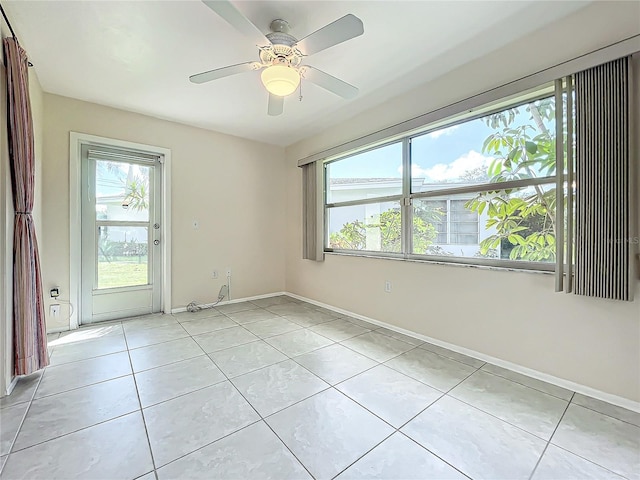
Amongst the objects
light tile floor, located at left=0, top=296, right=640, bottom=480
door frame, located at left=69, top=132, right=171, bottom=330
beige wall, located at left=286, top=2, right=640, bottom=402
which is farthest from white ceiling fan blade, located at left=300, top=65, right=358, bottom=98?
door frame, located at left=69, top=132, right=171, bottom=330

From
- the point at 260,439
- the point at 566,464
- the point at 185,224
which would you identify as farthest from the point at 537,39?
the point at 185,224

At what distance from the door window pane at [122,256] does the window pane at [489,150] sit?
11.0ft

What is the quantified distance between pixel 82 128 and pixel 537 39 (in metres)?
4.28

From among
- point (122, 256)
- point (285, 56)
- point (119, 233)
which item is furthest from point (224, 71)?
point (122, 256)

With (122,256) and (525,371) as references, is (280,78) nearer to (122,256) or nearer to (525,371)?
(525,371)

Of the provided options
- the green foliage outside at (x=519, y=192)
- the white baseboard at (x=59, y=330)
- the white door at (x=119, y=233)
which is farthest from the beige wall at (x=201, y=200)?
the green foliage outside at (x=519, y=192)

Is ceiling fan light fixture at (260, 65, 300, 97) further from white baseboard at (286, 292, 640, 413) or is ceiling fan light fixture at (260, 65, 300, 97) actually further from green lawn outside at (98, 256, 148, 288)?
green lawn outside at (98, 256, 148, 288)

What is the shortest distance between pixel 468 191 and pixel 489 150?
1.18 feet

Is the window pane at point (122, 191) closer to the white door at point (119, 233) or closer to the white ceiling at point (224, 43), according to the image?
the white door at point (119, 233)

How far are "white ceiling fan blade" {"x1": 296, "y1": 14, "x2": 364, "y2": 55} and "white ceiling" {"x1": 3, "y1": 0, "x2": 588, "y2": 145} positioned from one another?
27 centimetres

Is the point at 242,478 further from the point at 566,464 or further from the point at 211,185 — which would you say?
the point at 211,185

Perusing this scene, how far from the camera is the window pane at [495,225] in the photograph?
80.1 inches

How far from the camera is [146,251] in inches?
141

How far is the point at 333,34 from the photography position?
1593 mm
